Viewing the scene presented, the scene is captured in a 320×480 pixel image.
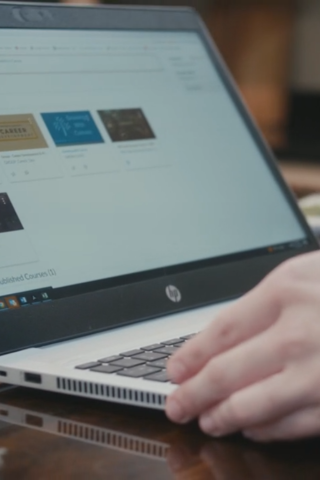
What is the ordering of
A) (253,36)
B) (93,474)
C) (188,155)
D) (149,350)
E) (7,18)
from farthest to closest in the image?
1. (253,36)
2. (188,155)
3. (7,18)
4. (149,350)
5. (93,474)

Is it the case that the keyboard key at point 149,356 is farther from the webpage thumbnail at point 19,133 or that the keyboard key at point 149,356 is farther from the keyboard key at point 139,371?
the webpage thumbnail at point 19,133

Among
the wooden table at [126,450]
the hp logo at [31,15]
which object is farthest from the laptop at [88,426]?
the hp logo at [31,15]

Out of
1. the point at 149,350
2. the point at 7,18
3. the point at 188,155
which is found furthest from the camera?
the point at 188,155

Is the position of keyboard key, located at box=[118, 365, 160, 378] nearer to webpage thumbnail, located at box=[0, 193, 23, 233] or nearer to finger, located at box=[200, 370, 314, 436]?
finger, located at box=[200, 370, 314, 436]

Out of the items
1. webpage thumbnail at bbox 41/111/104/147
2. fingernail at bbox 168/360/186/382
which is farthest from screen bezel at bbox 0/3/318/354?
fingernail at bbox 168/360/186/382

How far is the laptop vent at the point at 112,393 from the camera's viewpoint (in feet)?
1.97

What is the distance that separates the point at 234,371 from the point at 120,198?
14.8 inches

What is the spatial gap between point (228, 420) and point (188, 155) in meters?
0.48

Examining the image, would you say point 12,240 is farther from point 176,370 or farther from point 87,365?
point 176,370

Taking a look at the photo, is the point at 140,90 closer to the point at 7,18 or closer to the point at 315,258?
the point at 7,18

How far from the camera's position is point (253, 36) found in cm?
477

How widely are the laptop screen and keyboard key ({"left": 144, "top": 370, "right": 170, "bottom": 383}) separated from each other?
0.18m

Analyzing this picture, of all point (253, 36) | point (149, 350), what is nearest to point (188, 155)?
point (149, 350)

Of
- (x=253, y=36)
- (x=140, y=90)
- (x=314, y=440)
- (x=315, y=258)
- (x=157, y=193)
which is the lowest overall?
(x=314, y=440)
